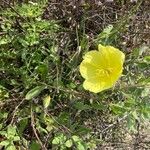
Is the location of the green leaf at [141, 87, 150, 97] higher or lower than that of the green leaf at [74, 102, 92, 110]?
higher

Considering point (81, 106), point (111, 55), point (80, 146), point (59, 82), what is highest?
point (111, 55)

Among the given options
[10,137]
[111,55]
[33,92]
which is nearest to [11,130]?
[10,137]

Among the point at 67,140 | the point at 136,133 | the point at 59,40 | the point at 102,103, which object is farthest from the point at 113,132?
the point at 59,40

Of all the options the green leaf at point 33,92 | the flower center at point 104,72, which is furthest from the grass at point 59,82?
the flower center at point 104,72

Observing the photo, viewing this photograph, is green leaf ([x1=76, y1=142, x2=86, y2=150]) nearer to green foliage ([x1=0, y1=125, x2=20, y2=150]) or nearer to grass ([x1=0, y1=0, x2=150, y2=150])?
grass ([x1=0, y1=0, x2=150, y2=150])

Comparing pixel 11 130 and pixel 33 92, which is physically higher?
pixel 33 92

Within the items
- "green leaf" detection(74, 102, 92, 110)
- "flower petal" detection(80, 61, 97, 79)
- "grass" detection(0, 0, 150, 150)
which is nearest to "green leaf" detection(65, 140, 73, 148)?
"grass" detection(0, 0, 150, 150)

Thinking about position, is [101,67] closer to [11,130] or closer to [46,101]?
[46,101]
